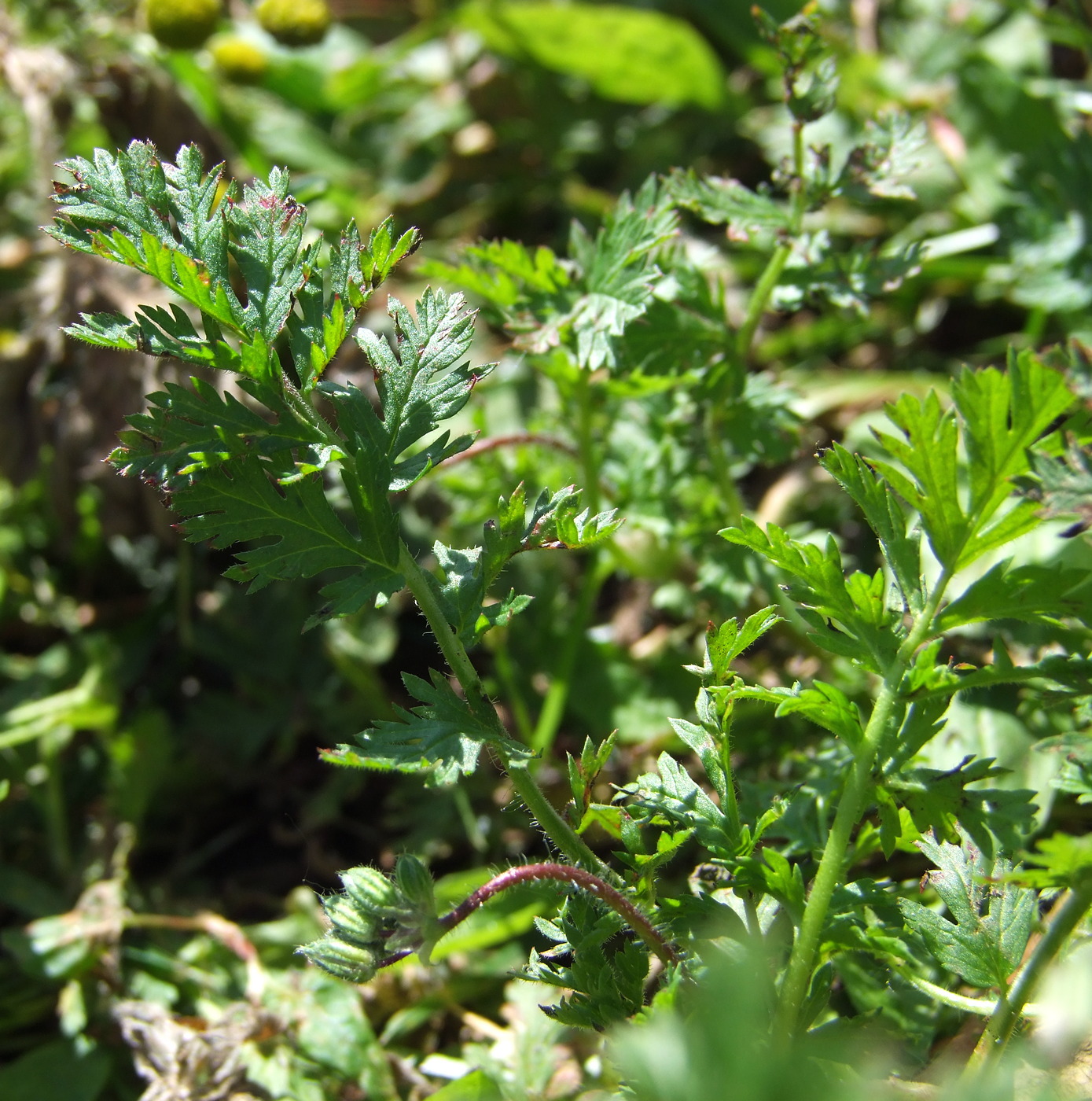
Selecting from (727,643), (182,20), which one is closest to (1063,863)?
(727,643)

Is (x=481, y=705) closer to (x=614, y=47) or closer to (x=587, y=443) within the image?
(x=587, y=443)

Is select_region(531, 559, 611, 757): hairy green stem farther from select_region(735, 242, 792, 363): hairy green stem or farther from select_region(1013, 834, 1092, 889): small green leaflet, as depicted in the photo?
select_region(1013, 834, 1092, 889): small green leaflet

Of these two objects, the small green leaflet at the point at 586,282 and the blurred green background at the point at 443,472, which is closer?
the small green leaflet at the point at 586,282

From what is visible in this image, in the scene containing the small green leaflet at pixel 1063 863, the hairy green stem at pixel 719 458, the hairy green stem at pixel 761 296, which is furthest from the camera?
the hairy green stem at pixel 719 458

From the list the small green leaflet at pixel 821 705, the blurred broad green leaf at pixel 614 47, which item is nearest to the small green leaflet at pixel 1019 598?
the small green leaflet at pixel 821 705

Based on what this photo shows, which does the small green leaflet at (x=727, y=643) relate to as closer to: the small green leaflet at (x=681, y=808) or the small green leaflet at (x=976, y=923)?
the small green leaflet at (x=681, y=808)

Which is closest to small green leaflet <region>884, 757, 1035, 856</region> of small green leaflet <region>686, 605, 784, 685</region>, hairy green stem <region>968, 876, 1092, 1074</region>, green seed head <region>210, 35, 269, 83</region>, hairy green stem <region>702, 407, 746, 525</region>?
hairy green stem <region>968, 876, 1092, 1074</region>

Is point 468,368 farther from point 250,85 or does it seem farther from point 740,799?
point 250,85
